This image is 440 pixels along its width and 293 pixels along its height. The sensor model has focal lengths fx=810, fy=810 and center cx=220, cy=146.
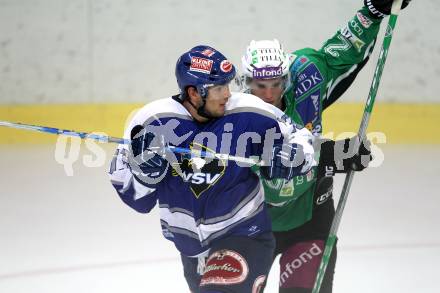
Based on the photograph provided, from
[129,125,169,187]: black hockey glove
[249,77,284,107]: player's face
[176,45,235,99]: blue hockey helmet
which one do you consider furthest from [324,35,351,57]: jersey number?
[129,125,169,187]: black hockey glove

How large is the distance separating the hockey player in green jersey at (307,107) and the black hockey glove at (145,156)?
573 mm

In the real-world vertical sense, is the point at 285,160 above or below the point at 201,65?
below

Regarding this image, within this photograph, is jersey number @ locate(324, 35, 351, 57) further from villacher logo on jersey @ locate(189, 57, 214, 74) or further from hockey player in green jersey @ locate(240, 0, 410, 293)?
villacher logo on jersey @ locate(189, 57, 214, 74)

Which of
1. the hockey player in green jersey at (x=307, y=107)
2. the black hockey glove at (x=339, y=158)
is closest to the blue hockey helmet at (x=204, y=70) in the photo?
the hockey player in green jersey at (x=307, y=107)

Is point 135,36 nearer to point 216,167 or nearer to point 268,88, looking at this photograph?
point 268,88

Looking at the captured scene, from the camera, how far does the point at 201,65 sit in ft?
8.17

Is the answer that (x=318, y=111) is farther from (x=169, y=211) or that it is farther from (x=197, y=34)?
(x=197, y=34)

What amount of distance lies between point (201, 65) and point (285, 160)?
1.29ft

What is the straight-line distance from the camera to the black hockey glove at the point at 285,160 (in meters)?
2.53

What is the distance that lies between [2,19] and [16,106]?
0.68 meters

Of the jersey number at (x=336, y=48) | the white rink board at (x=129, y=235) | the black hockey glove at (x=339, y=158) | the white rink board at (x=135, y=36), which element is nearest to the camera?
the black hockey glove at (x=339, y=158)

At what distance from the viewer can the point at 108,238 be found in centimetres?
446

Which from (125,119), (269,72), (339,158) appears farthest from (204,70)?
(125,119)

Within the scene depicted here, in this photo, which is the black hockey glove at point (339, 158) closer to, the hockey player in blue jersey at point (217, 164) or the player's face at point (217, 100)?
the hockey player in blue jersey at point (217, 164)
